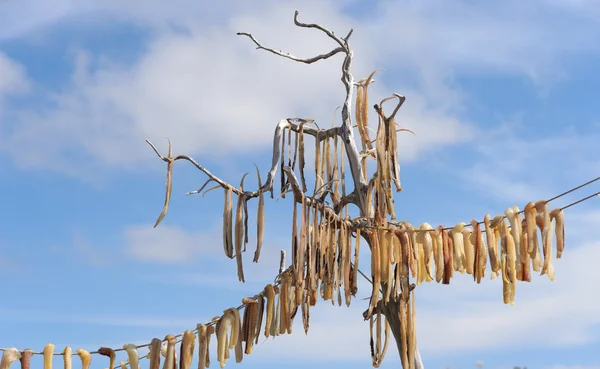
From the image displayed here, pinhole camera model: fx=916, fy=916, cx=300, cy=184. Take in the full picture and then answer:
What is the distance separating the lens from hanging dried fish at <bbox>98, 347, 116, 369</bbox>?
31.8 feet

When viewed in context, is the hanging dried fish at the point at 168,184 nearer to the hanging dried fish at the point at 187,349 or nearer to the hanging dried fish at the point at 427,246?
the hanging dried fish at the point at 187,349

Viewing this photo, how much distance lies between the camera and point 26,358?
9.42m

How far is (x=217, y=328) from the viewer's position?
9.72 meters

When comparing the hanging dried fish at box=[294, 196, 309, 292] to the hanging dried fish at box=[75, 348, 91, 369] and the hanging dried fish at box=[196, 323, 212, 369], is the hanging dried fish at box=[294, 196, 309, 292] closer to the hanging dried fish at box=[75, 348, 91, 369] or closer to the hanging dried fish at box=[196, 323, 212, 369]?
the hanging dried fish at box=[196, 323, 212, 369]

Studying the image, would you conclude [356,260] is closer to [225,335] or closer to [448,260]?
[448,260]

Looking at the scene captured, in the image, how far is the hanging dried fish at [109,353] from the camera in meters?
9.70

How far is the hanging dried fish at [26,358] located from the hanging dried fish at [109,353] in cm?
72

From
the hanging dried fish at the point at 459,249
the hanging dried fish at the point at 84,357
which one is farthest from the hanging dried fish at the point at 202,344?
the hanging dried fish at the point at 459,249

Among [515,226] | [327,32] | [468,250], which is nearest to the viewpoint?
[515,226]

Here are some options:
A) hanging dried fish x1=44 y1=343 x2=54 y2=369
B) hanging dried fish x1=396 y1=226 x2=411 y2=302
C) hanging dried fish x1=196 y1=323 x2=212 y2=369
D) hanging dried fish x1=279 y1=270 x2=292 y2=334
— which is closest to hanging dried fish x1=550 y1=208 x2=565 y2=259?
hanging dried fish x1=396 y1=226 x2=411 y2=302

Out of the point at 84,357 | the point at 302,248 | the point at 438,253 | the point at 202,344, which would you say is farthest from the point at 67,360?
the point at 438,253

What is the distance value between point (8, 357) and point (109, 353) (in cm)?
102

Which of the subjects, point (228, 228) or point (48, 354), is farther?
point (48, 354)

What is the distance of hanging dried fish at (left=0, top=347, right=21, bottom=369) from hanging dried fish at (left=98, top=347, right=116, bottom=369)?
85 centimetres
